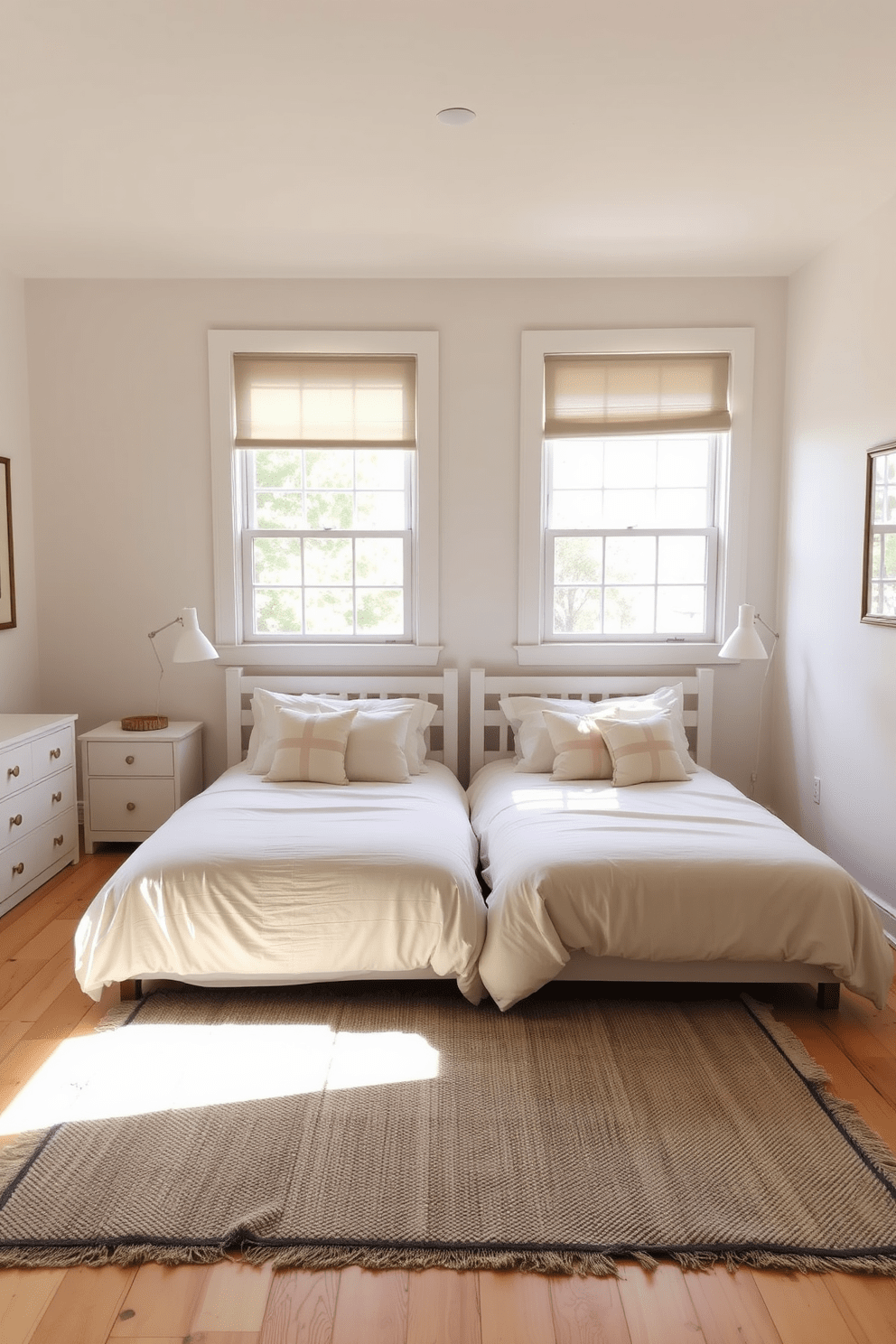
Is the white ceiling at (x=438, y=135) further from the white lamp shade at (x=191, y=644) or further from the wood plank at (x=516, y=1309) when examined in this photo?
the wood plank at (x=516, y=1309)

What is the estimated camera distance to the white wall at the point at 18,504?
14.5 feet

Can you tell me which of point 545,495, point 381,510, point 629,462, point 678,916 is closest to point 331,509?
point 381,510

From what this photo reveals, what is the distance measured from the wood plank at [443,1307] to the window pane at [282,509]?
3496mm

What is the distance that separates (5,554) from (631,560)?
2949mm

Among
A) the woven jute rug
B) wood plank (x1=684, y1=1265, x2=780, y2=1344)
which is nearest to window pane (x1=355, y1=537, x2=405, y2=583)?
the woven jute rug

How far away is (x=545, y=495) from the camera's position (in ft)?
15.5

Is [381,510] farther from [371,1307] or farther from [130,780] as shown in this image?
[371,1307]

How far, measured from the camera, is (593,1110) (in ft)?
8.07

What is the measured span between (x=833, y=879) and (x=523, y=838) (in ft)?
3.20

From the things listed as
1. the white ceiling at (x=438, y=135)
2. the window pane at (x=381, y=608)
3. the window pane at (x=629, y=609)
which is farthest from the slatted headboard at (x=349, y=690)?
the white ceiling at (x=438, y=135)

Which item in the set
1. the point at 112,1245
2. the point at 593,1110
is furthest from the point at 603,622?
the point at 112,1245

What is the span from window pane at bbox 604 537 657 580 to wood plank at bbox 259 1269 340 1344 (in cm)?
347

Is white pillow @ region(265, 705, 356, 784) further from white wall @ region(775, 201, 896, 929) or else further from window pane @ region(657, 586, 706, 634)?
white wall @ region(775, 201, 896, 929)

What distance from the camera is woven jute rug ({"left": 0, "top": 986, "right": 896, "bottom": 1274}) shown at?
1993 millimetres
